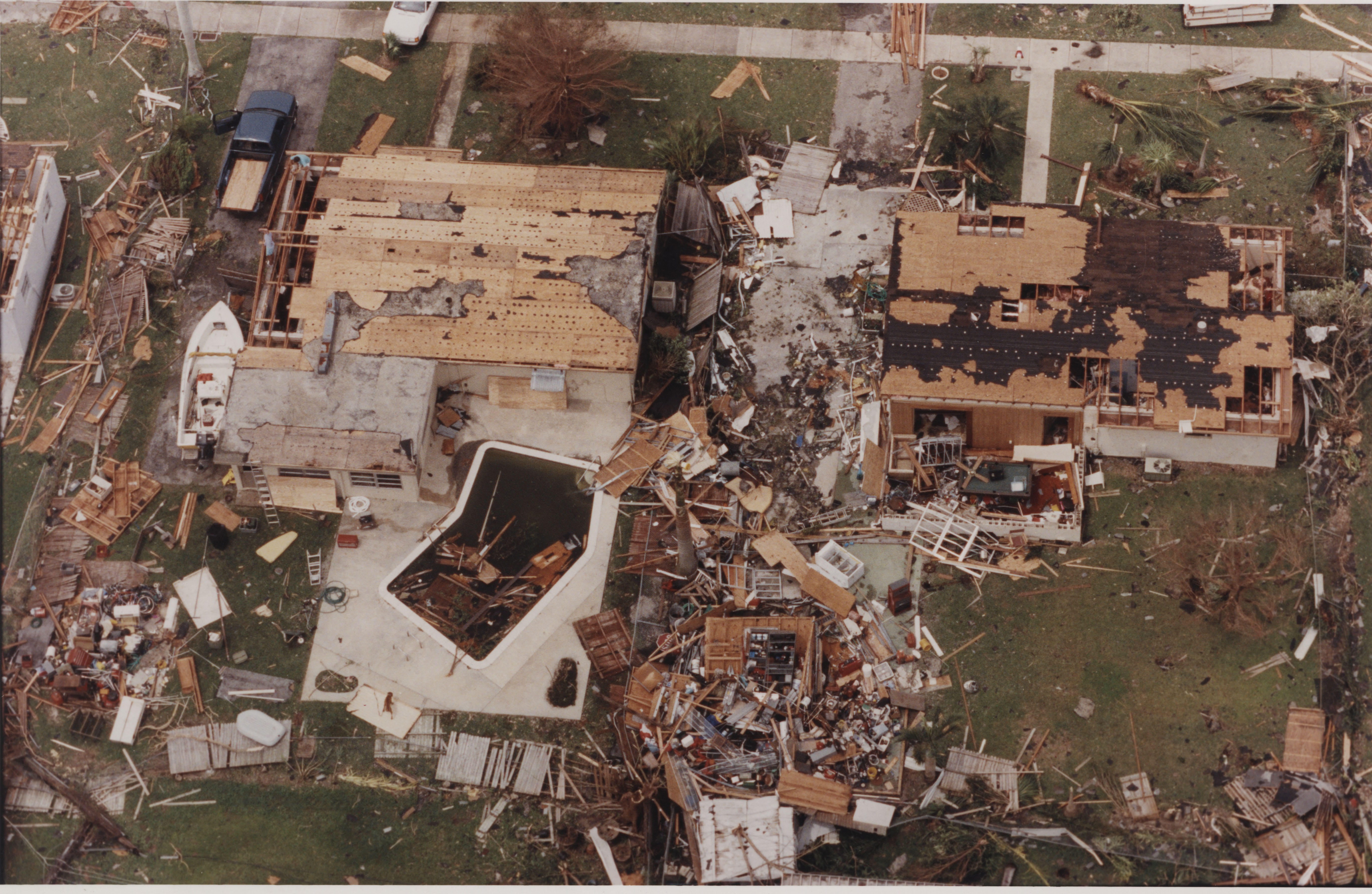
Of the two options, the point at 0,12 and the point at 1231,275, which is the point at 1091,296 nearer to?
Result: the point at 1231,275

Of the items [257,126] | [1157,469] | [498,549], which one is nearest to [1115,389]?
[1157,469]

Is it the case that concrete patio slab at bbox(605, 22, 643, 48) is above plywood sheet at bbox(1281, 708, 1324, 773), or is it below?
above

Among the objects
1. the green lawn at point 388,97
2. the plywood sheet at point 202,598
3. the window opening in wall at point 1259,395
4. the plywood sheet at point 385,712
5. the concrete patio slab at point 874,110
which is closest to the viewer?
the window opening in wall at point 1259,395

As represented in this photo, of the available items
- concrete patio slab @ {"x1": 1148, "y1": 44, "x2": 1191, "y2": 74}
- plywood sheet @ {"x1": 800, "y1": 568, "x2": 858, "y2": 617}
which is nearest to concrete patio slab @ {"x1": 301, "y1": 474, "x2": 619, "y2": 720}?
plywood sheet @ {"x1": 800, "y1": 568, "x2": 858, "y2": 617}

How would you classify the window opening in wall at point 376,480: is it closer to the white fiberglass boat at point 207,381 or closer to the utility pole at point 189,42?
the white fiberglass boat at point 207,381

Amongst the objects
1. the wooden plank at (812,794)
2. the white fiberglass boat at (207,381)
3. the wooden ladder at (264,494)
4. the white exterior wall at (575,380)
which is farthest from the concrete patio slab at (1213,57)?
the wooden ladder at (264,494)

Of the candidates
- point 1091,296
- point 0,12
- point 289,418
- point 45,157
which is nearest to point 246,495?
point 289,418

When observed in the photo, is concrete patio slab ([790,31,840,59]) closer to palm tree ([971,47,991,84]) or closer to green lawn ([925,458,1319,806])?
palm tree ([971,47,991,84])
